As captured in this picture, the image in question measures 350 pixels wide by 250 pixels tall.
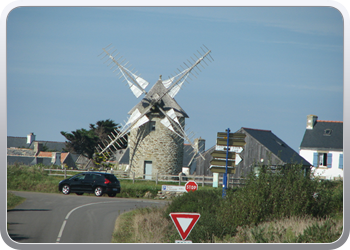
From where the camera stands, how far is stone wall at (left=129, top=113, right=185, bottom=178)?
23719 mm

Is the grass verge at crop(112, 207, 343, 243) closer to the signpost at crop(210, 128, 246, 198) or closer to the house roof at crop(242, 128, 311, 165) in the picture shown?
the signpost at crop(210, 128, 246, 198)

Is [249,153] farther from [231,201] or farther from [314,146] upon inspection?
[231,201]

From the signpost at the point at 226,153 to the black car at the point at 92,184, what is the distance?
661 centimetres

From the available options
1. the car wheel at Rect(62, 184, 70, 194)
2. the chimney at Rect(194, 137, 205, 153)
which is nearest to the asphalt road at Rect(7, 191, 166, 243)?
the car wheel at Rect(62, 184, 70, 194)

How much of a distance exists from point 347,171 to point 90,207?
8.53 m

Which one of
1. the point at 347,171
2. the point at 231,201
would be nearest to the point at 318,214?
the point at 231,201

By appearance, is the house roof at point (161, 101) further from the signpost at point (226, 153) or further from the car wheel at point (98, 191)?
the signpost at point (226, 153)

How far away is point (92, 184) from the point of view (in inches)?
655

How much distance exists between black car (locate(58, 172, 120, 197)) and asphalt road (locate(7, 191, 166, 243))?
0.50 metres

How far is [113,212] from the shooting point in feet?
43.7

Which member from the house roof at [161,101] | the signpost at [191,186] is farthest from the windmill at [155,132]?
the signpost at [191,186]

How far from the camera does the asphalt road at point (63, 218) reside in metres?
9.59

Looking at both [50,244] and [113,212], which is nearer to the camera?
[50,244]

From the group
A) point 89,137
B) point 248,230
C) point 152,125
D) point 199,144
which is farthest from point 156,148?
point 248,230
